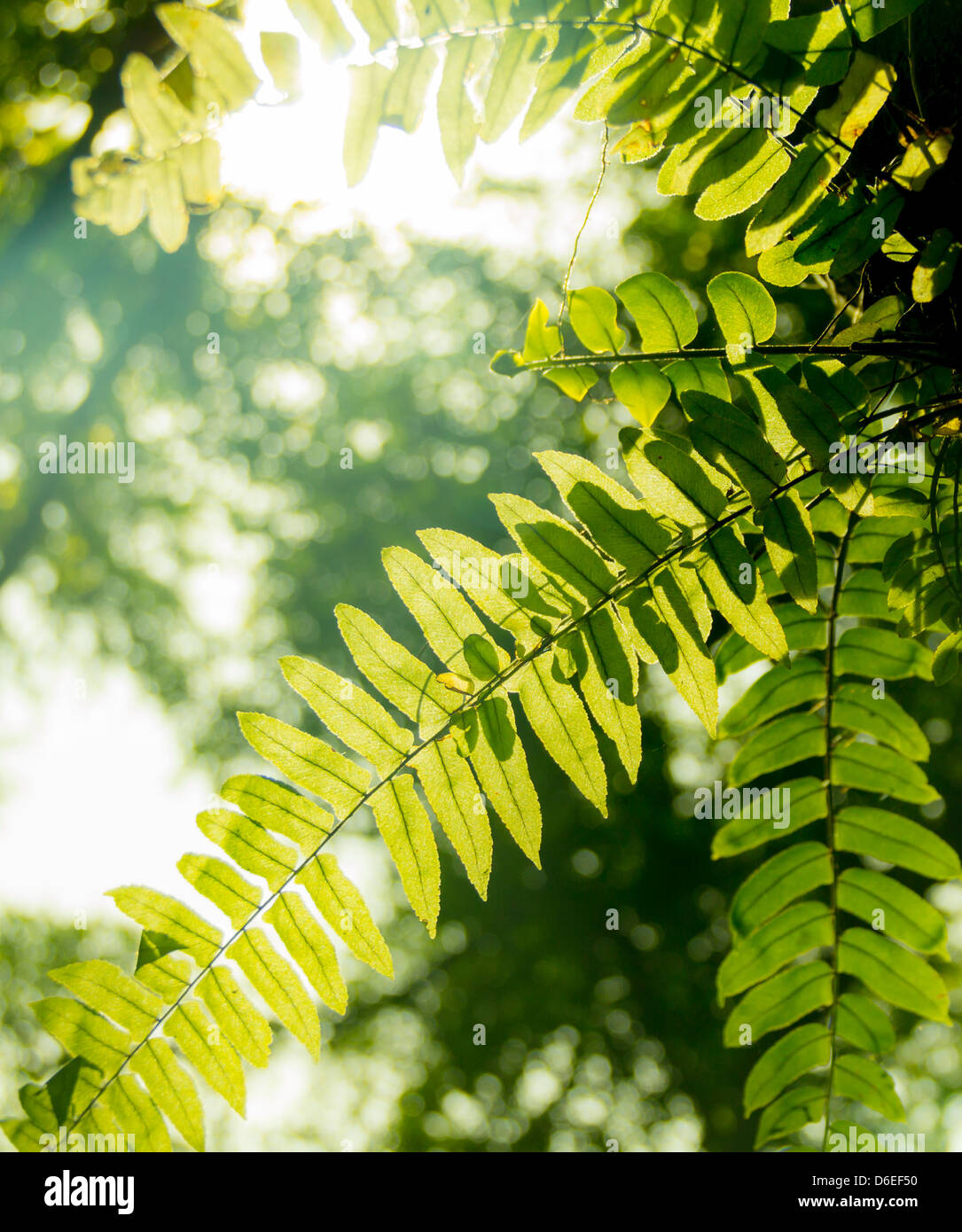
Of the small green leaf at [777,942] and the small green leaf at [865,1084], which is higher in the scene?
the small green leaf at [777,942]

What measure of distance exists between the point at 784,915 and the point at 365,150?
46.9 inches

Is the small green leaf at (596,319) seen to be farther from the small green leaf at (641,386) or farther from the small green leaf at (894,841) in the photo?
the small green leaf at (894,841)

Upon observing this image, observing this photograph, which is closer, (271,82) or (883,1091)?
(271,82)

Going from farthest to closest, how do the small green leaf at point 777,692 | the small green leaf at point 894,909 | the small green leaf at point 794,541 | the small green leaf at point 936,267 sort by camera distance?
the small green leaf at point 777,692
the small green leaf at point 894,909
the small green leaf at point 794,541
the small green leaf at point 936,267

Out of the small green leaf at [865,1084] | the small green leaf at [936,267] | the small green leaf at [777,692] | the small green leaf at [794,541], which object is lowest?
the small green leaf at [865,1084]

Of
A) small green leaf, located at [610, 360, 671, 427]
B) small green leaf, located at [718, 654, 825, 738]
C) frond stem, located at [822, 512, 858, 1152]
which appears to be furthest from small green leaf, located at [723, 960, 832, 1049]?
small green leaf, located at [610, 360, 671, 427]

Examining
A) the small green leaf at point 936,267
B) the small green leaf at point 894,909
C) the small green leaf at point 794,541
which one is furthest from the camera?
the small green leaf at point 894,909

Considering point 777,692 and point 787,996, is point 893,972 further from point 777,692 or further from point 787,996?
point 777,692

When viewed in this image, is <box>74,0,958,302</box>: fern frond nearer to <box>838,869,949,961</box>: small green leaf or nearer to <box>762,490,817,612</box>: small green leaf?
<box>762,490,817,612</box>: small green leaf

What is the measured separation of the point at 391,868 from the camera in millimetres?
8148

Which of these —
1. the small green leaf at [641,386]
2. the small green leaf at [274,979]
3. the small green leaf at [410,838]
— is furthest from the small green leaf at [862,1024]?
the small green leaf at [641,386]

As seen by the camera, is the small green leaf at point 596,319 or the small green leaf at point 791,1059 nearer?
the small green leaf at point 596,319

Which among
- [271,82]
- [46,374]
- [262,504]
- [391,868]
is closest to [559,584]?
[271,82]
